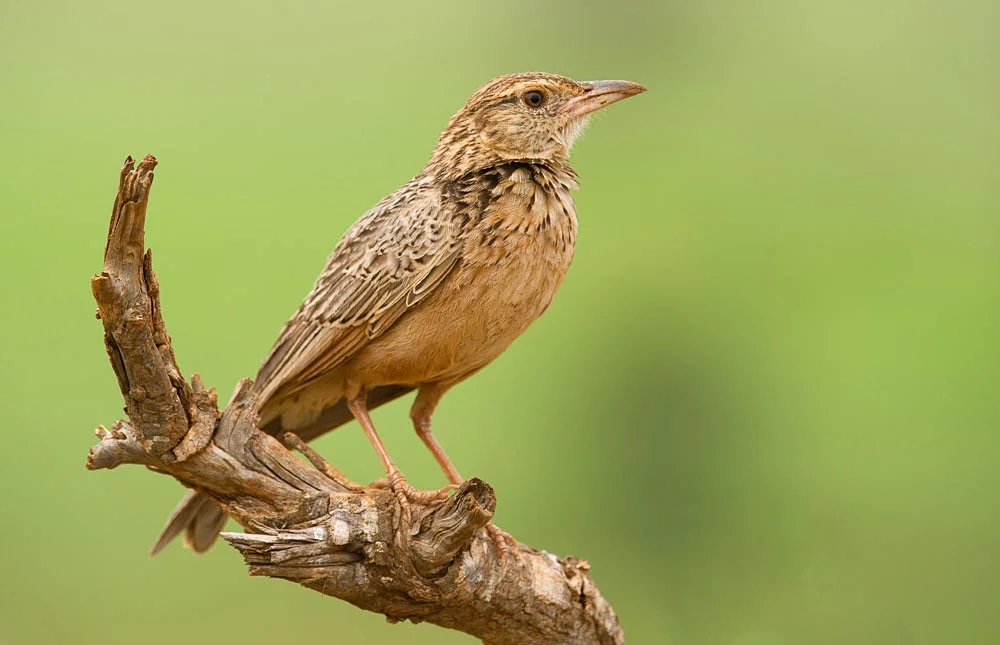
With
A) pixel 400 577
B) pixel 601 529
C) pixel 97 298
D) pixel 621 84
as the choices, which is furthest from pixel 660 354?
pixel 97 298

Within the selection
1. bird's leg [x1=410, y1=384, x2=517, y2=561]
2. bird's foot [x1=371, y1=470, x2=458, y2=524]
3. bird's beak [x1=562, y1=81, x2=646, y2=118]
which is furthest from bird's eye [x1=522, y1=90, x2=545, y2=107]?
bird's foot [x1=371, y1=470, x2=458, y2=524]

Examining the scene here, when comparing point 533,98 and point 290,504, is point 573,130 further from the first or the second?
point 290,504

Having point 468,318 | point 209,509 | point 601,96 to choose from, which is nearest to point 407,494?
point 468,318

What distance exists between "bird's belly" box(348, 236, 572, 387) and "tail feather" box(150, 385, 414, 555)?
53 cm

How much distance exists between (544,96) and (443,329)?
3.69ft

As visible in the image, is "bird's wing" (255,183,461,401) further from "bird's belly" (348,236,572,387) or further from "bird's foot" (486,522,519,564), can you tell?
"bird's foot" (486,522,519,564)

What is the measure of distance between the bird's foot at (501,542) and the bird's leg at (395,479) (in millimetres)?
303

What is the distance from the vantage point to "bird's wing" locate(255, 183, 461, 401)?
13.5 feet

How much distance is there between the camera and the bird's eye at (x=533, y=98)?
174 inches

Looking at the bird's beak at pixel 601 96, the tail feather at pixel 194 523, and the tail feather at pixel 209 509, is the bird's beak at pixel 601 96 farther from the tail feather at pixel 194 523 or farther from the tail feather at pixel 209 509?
the tail feather at pixel 194 523

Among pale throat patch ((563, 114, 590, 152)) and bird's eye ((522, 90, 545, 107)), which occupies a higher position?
bird's eye ((522, 90, 545, 107))

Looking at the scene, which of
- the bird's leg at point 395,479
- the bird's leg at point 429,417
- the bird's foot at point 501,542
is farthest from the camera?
the bird's leg at point 429,417

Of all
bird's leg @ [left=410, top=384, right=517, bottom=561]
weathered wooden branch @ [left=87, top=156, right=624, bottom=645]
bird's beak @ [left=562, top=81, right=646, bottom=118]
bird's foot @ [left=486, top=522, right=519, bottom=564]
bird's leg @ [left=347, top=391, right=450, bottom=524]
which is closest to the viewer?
weathered wooden branch @ [left=87, top=156, right=624, bottom=645]

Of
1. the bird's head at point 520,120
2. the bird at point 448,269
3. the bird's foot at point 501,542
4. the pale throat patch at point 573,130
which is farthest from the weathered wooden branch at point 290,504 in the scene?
the pale throat patch at point 573,130
